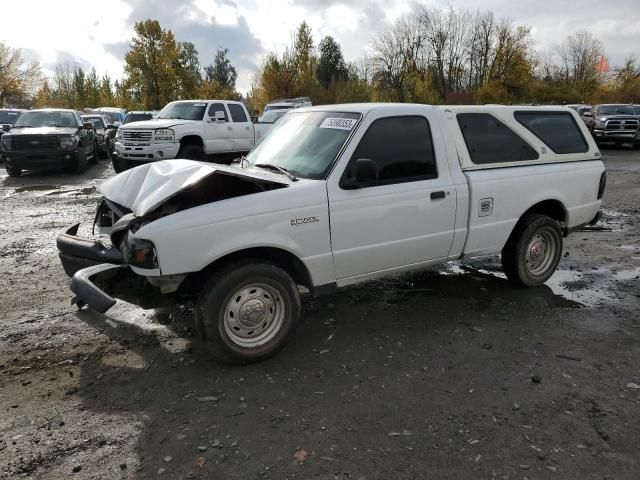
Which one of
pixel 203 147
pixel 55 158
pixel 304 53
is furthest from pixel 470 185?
pixel 304 53

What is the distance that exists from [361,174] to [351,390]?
1.56 metres

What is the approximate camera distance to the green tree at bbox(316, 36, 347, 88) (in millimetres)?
55656

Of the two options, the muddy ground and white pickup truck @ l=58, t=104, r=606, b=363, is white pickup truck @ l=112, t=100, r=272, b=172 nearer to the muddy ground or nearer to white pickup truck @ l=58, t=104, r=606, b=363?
the muddy ground

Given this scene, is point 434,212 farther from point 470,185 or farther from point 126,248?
point 126,248

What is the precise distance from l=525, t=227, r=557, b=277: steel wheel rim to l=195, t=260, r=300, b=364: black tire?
2.80 metres

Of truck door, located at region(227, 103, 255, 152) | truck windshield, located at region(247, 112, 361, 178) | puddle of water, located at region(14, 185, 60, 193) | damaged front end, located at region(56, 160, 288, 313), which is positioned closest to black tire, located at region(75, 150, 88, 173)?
puddle of water, located at region(14, 185, 60, 193)

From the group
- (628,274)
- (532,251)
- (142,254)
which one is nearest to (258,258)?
(142,254)

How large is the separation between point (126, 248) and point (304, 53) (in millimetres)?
43086

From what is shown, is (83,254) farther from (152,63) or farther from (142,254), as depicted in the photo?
(152,63)

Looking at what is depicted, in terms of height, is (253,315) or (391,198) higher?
(391,198)

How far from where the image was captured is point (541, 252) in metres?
5.45

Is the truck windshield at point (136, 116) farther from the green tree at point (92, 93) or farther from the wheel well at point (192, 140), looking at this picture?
the green tree at point (92, 93)

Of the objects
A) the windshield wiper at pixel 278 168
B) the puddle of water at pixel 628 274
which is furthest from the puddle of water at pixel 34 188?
the puddle of water at pixel 628 274

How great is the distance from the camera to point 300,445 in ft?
9.57
